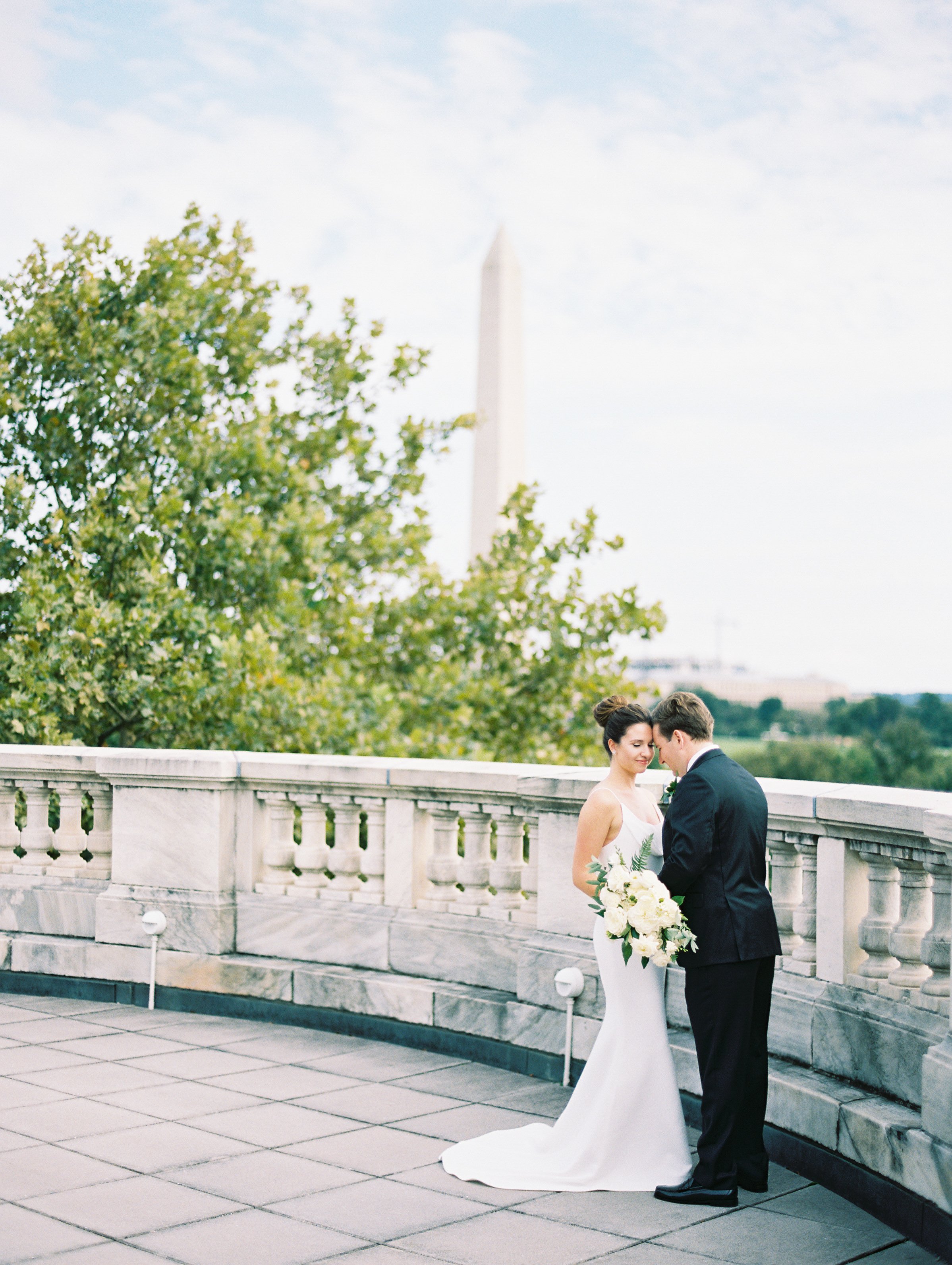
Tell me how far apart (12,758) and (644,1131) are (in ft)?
18.0

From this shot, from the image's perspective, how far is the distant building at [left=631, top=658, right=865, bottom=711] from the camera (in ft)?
252

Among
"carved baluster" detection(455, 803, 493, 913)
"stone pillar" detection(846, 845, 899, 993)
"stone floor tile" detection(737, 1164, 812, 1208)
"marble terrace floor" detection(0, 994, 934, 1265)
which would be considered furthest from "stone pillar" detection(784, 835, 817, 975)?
"carved baluster" detection(455, 803, 493, 913)

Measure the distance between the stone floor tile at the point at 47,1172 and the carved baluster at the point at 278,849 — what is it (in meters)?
3.04

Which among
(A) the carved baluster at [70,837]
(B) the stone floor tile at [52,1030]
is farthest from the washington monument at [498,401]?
(B) the stone floor tile at [52,1030]

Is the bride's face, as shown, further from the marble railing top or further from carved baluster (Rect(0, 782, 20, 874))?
carved baluster (Rect(0, 782, 20, 874))

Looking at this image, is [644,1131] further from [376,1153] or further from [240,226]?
[240,226]

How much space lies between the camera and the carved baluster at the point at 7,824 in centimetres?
953

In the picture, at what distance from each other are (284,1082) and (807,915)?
9.14 ft

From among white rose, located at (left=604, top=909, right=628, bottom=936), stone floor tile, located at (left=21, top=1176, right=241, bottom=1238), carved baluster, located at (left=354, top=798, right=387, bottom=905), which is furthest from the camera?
carved baluster, located at (left=354, top=798, right=387, bottom=905)

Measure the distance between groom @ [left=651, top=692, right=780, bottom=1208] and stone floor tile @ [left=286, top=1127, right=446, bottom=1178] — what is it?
1.05m

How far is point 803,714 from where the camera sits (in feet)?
294

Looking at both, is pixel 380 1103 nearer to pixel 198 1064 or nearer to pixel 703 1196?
pixel 198 1064

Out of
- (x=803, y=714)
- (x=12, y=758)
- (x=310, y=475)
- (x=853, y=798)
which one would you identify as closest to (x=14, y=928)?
(x=12, y=758)

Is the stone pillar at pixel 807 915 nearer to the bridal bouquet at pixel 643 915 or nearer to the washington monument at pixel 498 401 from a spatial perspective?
the bridal bouquet at pixel 643 915
